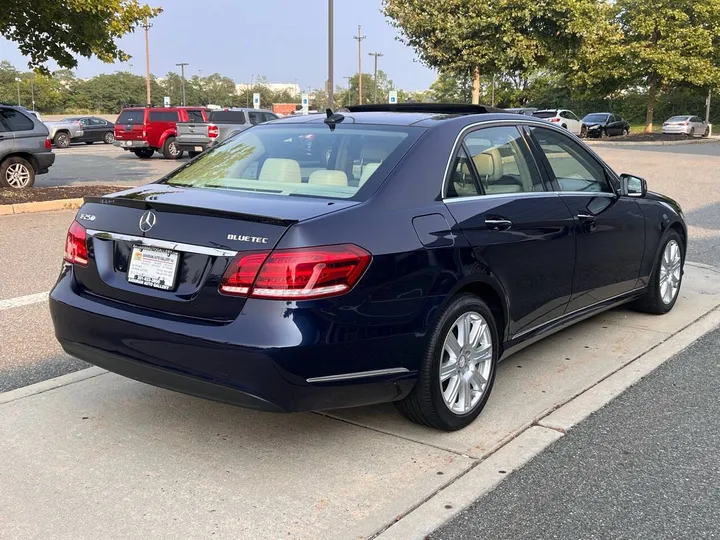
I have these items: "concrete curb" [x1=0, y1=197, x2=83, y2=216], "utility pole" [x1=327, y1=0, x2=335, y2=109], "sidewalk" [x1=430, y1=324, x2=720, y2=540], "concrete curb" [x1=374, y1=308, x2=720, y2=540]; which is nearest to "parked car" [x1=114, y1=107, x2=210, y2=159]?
"utility pole" [x1=327, y1=0, x2=335, y2=109]

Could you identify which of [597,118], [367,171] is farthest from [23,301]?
[597,118]

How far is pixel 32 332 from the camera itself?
546 centimetres

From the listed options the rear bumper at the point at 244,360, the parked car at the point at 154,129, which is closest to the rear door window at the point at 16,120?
the parked car at the point at 154,129

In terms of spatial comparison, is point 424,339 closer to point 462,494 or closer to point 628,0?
point 462,494

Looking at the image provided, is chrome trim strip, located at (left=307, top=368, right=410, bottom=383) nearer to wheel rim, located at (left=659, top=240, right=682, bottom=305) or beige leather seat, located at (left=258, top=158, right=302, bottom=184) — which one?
beige leather seat, located at (left=258, top=158, right=302, bottom=184)

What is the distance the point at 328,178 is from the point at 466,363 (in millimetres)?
1191

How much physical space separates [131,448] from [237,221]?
1.29 metres

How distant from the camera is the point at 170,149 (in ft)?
82.6

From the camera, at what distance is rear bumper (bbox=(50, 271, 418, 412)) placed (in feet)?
10.2

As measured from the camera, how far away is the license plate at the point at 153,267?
332cm

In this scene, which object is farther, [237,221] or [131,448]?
[131,448]

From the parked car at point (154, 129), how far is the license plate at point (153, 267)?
73.5ft

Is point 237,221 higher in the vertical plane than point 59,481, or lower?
higher

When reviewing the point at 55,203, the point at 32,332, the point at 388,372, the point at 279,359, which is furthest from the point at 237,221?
the point at 55,203
